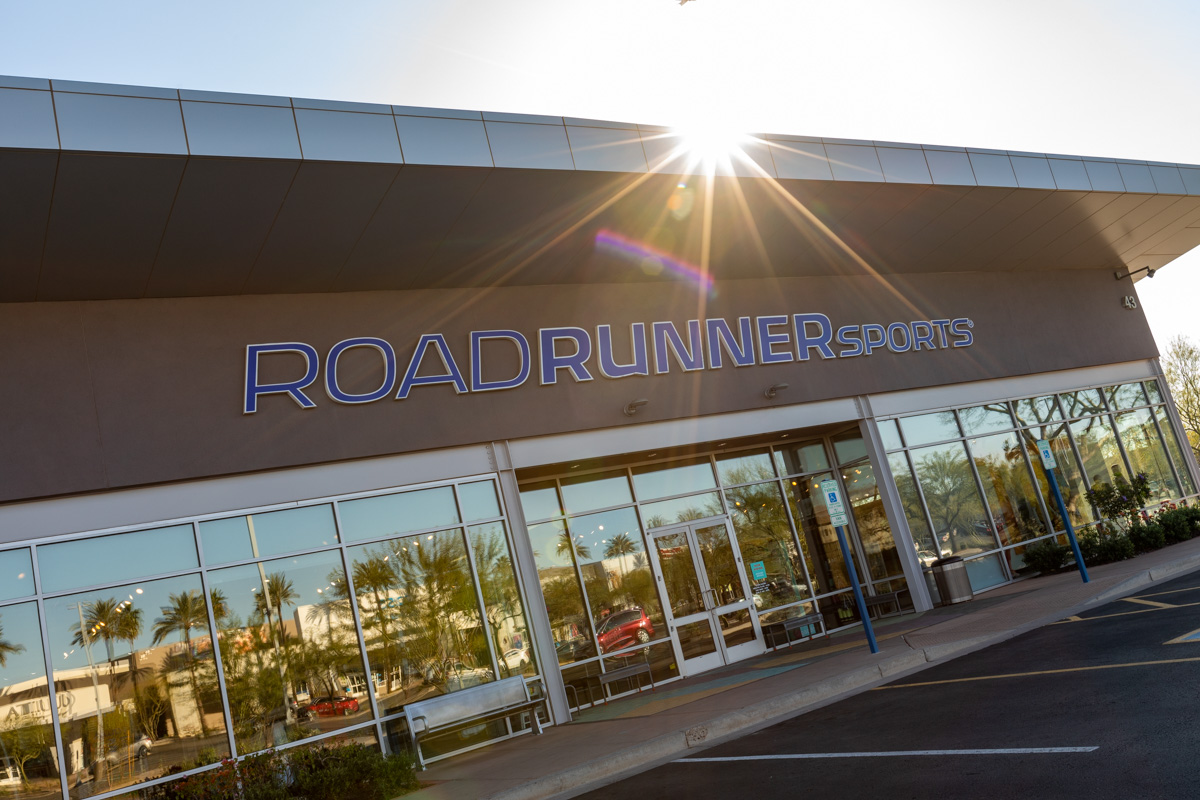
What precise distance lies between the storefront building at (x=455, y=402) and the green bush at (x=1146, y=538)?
5.95 ft

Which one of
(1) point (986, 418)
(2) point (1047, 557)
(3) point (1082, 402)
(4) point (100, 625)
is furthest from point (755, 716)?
(3) point (1082, 402)

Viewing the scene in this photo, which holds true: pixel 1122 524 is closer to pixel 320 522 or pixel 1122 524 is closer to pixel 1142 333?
pixel 1142 333

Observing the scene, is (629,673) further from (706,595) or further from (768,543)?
(768,543)

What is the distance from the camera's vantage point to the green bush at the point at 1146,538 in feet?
59.6

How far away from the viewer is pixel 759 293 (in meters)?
17.0

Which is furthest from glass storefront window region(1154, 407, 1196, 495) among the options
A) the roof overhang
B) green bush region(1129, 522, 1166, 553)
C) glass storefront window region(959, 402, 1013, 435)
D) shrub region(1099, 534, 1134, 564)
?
the roof overhang

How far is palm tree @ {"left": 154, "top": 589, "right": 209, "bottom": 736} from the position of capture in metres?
11.0

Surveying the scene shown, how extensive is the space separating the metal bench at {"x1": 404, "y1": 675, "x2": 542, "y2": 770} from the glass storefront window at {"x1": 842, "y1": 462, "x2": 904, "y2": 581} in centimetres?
887

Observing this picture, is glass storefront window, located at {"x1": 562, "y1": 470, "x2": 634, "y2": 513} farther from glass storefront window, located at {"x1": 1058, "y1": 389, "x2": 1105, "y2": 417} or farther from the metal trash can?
glass storefront window, located at {"x1": 1058, "y1": 389, "x2": 1105, "y2": 417}

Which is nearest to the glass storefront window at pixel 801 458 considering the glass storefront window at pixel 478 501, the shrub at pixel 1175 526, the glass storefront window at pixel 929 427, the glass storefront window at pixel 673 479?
the glass storefront window at pixel 929 427

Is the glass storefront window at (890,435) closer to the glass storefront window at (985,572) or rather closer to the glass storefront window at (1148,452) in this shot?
the glass storefront window at (985,572)

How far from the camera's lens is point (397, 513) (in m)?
13.1

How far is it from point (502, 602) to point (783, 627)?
629 centimetres

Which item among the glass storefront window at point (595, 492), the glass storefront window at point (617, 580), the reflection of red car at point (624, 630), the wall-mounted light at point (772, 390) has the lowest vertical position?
the reflection of red car at point (624, 630)
